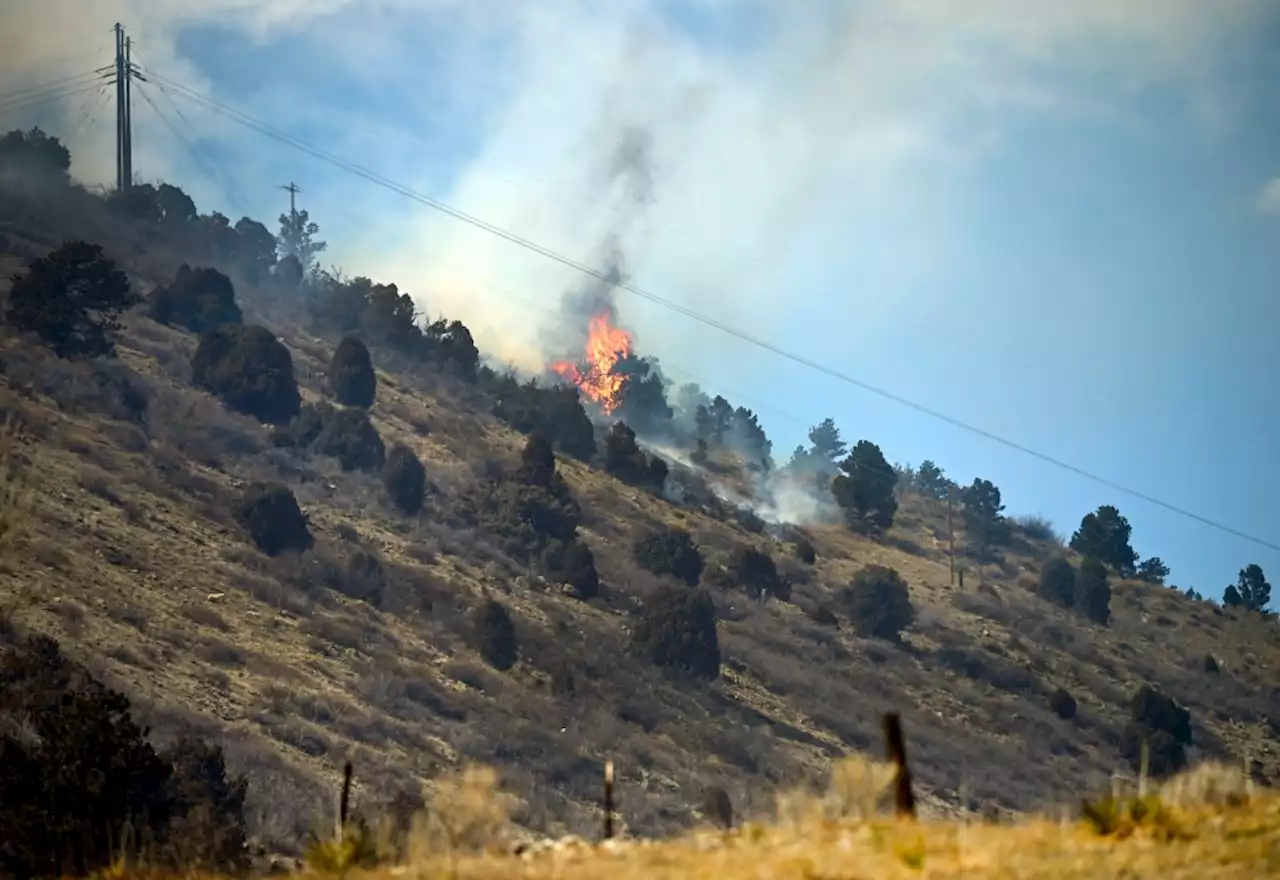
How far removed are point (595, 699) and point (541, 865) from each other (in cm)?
3207

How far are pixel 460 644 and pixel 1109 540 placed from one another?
184 ft

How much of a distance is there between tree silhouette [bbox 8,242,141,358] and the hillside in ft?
5.35

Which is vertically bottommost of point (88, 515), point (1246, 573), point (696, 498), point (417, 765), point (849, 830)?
point (417, 765)

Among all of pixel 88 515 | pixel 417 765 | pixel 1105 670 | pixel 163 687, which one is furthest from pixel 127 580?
pixel 1105 670

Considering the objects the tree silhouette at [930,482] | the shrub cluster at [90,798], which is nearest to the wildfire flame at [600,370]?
the tree silhouette at [930,482]

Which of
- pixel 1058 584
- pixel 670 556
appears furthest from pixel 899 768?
pixel 1058 584

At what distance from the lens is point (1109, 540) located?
82.6m

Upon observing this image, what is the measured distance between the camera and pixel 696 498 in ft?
228

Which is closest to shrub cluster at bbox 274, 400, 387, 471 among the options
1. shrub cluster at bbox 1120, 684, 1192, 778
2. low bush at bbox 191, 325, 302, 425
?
low bush at bbox 191, 325, 302, 425

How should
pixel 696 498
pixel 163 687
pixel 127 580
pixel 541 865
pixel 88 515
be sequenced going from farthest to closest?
pixel 696 498 < pixel 88 515 < pixel 127 580 < pixel 163 687 < pixel 541 865

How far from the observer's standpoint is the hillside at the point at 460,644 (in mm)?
31562

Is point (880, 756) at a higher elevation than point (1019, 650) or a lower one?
lower

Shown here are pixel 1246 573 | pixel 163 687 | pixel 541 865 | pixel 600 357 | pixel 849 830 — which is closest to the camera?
pixel 541 865

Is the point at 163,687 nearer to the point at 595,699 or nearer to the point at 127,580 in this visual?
the point at 127,580
